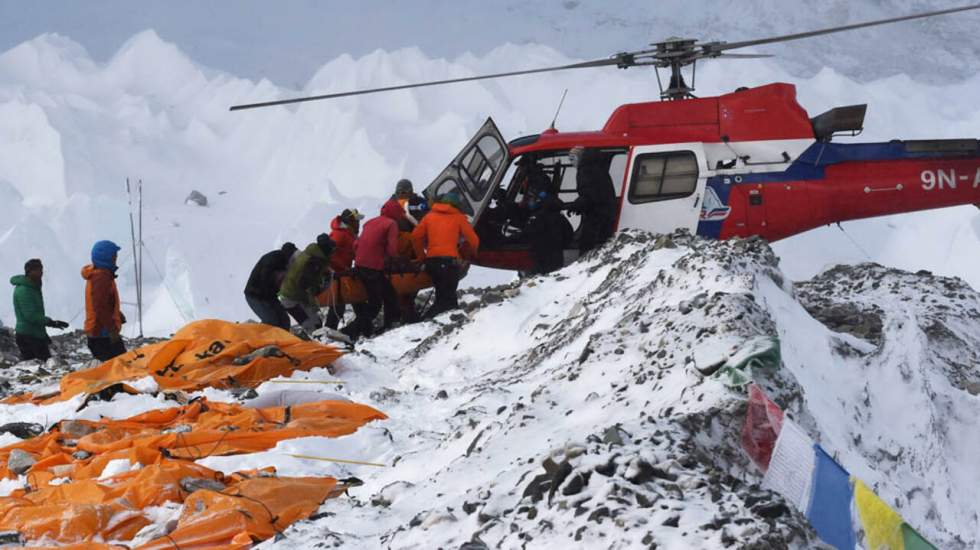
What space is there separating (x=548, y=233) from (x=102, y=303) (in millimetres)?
3252

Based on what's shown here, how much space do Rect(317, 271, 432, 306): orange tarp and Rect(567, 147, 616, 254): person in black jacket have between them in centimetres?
130

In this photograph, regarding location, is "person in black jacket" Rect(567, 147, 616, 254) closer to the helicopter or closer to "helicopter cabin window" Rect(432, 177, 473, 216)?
the helicopter

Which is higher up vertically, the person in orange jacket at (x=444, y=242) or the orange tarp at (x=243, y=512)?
the person in orange jacket at (x=444, y=242)

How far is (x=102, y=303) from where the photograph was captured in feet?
24.6

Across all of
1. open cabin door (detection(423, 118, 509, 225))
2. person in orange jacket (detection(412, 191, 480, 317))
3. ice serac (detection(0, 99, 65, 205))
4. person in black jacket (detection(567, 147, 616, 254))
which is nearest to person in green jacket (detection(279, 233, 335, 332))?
person in orange jacket (detection(412, 191, 480, 317))

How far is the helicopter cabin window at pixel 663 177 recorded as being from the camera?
800cm

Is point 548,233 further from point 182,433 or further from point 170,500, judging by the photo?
point 170,500

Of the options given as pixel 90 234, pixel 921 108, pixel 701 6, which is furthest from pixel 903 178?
pixel 701 6

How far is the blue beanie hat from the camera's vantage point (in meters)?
7.36

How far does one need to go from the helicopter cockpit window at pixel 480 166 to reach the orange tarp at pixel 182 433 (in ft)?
11.1

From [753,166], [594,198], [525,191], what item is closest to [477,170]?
[525,191]

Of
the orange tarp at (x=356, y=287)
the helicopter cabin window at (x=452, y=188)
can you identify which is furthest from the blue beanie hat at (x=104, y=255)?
the helicopter cabin window at (x=452, y=188)

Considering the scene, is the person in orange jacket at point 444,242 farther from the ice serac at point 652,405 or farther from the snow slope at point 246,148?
the snow slope at point 246,148

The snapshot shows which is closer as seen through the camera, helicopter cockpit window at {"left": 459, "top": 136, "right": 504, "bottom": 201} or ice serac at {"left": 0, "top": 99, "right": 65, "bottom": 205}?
helicopter cockpit window at {"left": 459, "top": 136, "right": 504, "bottom": 201}
